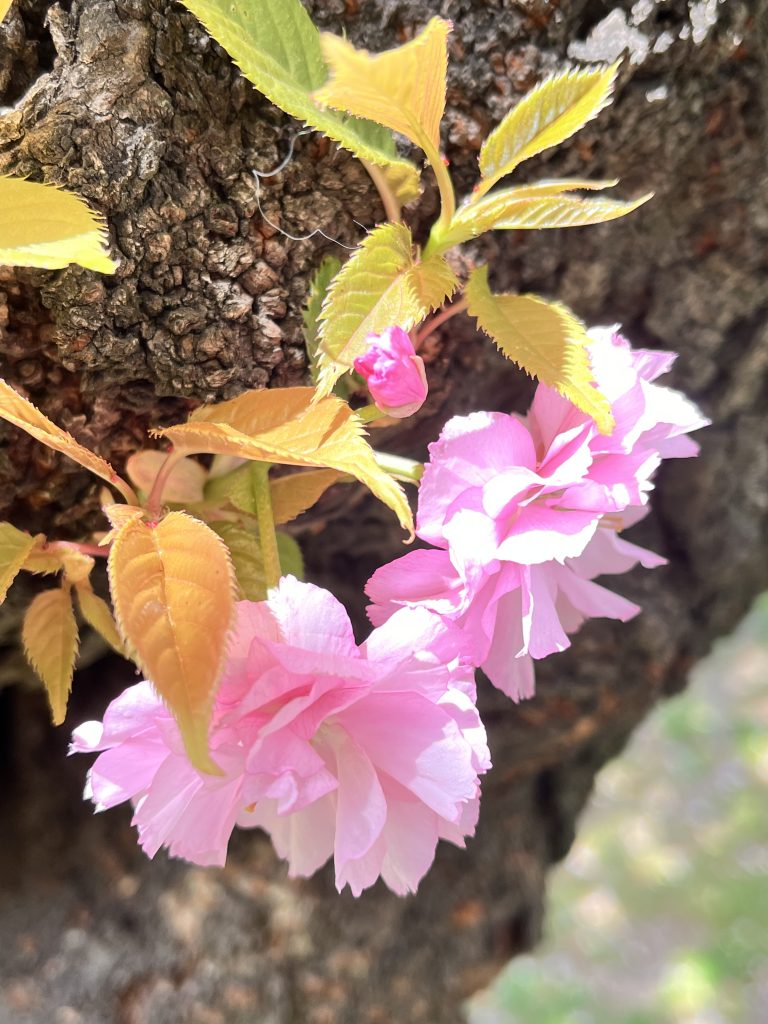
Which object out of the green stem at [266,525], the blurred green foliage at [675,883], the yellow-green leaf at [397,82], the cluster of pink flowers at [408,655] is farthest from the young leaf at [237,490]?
the blurred green foliage at [675,883]

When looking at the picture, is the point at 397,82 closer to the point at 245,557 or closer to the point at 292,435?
the point at 292,435

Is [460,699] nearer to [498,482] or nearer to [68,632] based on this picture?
[498,482]

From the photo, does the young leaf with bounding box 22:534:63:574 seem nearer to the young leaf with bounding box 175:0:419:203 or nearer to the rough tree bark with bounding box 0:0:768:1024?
the rough tree bark with bounding box 0:0:768:1024

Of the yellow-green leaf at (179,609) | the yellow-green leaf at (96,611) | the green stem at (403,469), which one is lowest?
the yellow-green leaf at (96,611)

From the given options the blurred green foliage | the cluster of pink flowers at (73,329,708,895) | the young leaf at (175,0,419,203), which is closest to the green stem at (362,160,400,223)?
the young leaf at (175,0,419,203)

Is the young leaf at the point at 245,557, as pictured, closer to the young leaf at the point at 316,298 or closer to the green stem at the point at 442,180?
the young leaf at the point at 316,298
